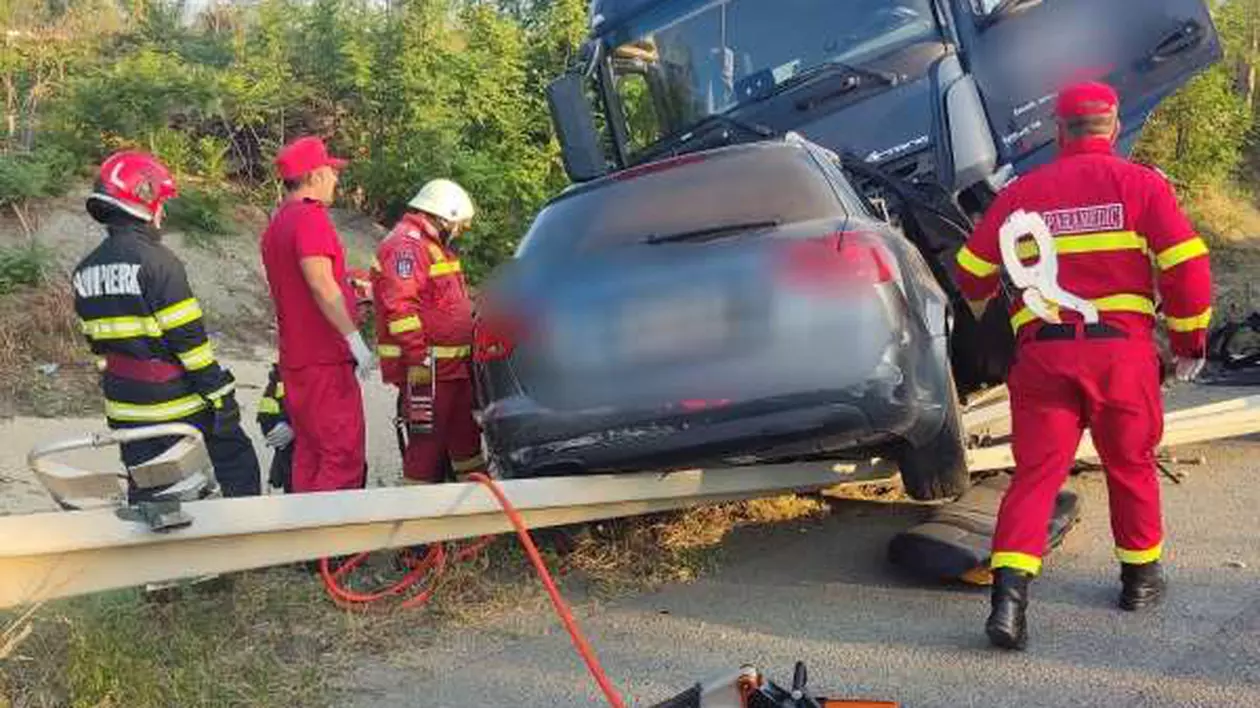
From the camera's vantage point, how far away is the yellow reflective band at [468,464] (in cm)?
579

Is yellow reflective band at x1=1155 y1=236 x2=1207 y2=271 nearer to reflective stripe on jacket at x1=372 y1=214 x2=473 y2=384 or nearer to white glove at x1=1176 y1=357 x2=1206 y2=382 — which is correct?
white glove at x1=1176 y1=357 x2=1206 y2=382

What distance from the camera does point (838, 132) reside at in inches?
269

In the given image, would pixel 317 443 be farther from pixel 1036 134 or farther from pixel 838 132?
pixel 1036 134

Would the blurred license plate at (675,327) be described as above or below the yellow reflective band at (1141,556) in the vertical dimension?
above

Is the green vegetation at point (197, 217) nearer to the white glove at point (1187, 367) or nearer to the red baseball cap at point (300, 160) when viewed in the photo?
the red baseball cap at point (300, 160)

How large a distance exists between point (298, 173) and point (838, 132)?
307 cm

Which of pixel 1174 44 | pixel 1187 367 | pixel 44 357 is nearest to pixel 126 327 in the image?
pixel 1187 367

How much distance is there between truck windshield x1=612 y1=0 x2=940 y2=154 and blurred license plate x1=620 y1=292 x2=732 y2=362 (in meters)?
3.33

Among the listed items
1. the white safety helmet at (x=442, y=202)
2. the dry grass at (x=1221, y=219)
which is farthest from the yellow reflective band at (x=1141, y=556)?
the dry grass at (x=1221, y=219)

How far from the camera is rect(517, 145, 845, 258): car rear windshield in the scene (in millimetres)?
4504

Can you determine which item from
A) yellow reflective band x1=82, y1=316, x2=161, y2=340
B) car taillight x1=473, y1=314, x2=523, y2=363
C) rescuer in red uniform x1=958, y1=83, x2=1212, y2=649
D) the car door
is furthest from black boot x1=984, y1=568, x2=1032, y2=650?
the car door

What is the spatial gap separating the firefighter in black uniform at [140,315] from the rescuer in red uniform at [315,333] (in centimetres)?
55

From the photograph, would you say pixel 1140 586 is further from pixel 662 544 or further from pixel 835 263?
pixel 662 544

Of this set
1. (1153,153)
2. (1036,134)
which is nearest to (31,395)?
(1036,134)
